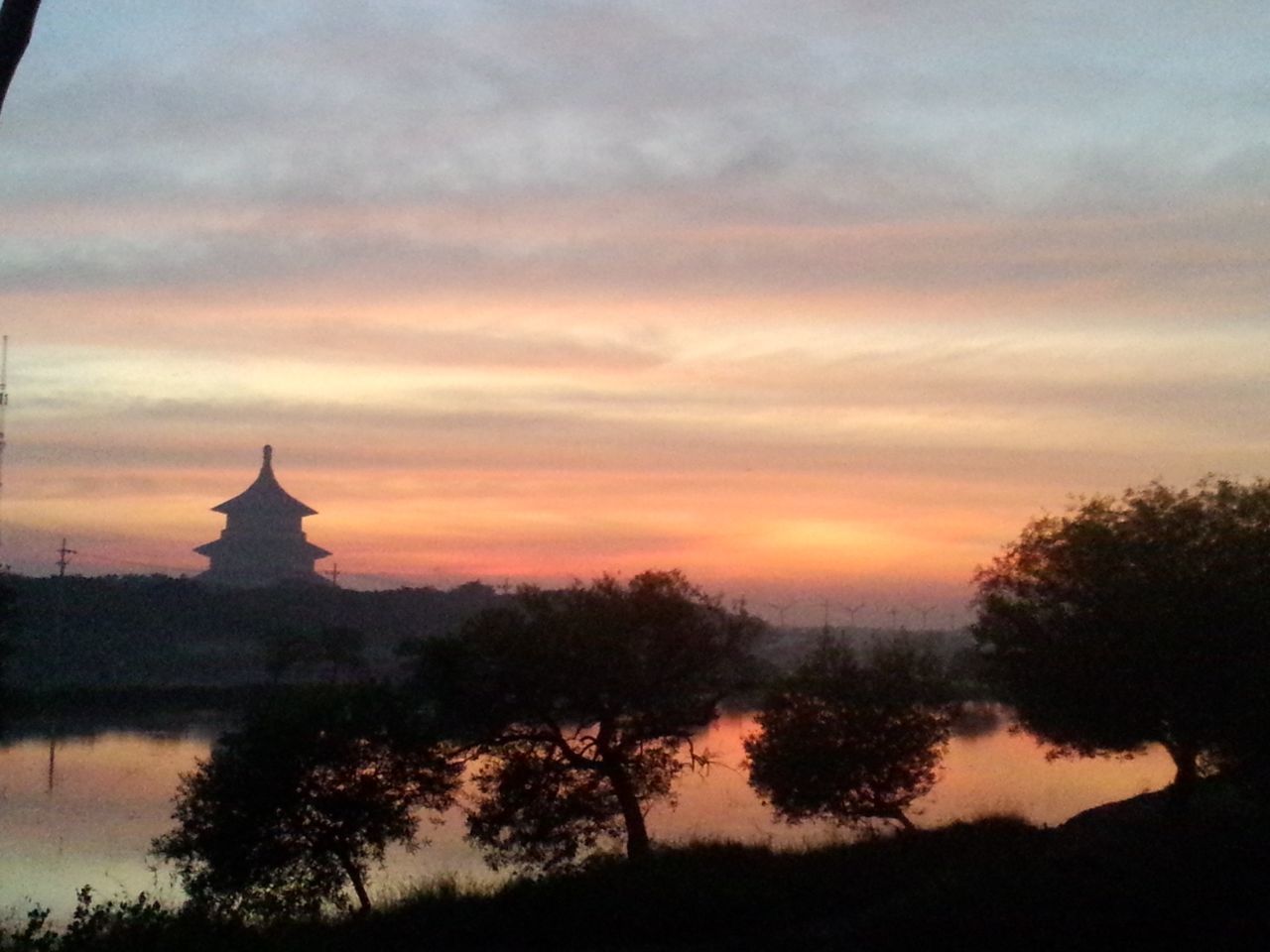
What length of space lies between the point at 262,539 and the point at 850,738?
3707 inches

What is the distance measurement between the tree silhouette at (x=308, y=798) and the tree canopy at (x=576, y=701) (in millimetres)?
1950

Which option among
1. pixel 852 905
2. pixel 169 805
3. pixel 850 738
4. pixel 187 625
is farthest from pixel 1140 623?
pixel 187 625

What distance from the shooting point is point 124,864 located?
3338cm

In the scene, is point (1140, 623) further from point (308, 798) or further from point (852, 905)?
point (308, 798)

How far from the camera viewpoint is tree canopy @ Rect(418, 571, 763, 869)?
1141 inches

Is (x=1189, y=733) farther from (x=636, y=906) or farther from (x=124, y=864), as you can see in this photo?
(x=124, y=864)

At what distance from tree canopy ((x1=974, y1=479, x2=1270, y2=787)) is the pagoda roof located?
3980 inches

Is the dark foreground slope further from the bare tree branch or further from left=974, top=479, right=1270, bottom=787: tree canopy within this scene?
the bare tree branch

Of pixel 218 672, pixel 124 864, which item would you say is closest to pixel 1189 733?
pixel 124 864

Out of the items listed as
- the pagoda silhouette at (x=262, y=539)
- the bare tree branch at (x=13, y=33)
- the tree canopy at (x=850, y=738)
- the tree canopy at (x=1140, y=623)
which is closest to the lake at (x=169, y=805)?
the tree canopy at (x=850, y=738)

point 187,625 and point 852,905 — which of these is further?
point 187,625

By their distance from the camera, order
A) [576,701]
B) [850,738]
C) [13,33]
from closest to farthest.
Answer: [13,33], [576,701], [850,738]

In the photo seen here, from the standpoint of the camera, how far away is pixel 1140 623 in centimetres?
2153

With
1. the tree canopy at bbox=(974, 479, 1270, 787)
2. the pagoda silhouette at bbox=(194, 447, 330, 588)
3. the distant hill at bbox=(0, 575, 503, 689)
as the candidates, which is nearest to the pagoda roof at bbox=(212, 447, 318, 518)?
the pagoda silhouette at bbox=(194, 447, 330, 588)
